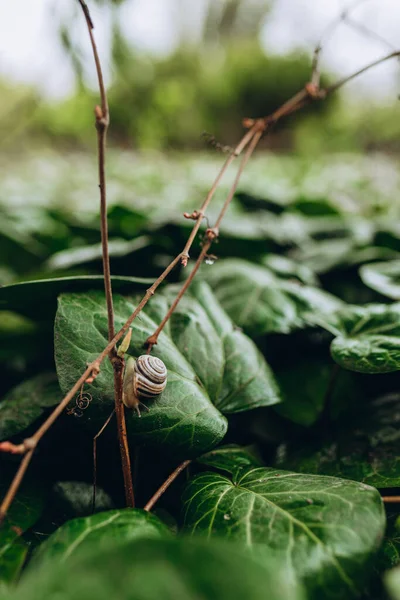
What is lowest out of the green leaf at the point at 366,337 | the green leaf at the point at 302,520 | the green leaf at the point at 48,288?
the green leaf at the point at 302,520

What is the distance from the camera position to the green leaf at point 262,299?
3.44ft

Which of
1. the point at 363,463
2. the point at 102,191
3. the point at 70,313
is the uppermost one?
the point at 102,191

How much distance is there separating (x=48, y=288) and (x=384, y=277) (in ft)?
2.87

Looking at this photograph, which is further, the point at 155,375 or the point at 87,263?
the point at 87,263

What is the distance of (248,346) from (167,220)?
0.58m

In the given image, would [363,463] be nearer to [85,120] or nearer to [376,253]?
[376,253]

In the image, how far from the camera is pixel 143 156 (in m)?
5.46

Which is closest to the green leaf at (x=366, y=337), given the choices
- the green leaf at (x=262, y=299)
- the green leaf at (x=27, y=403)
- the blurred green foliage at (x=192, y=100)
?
the green leaf at (x=262, y=299)

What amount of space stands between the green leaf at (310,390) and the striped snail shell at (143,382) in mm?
374

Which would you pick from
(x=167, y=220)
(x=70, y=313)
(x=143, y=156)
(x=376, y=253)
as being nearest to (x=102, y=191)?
(x=70, y=313)

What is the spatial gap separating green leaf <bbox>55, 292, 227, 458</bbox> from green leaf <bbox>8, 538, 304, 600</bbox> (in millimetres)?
317

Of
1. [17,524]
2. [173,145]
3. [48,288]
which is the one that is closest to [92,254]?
[48,288]

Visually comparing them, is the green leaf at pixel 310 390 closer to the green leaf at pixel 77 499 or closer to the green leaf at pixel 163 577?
the green leaf at pixel 77 499

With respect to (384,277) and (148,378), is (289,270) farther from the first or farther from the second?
(148,378)
